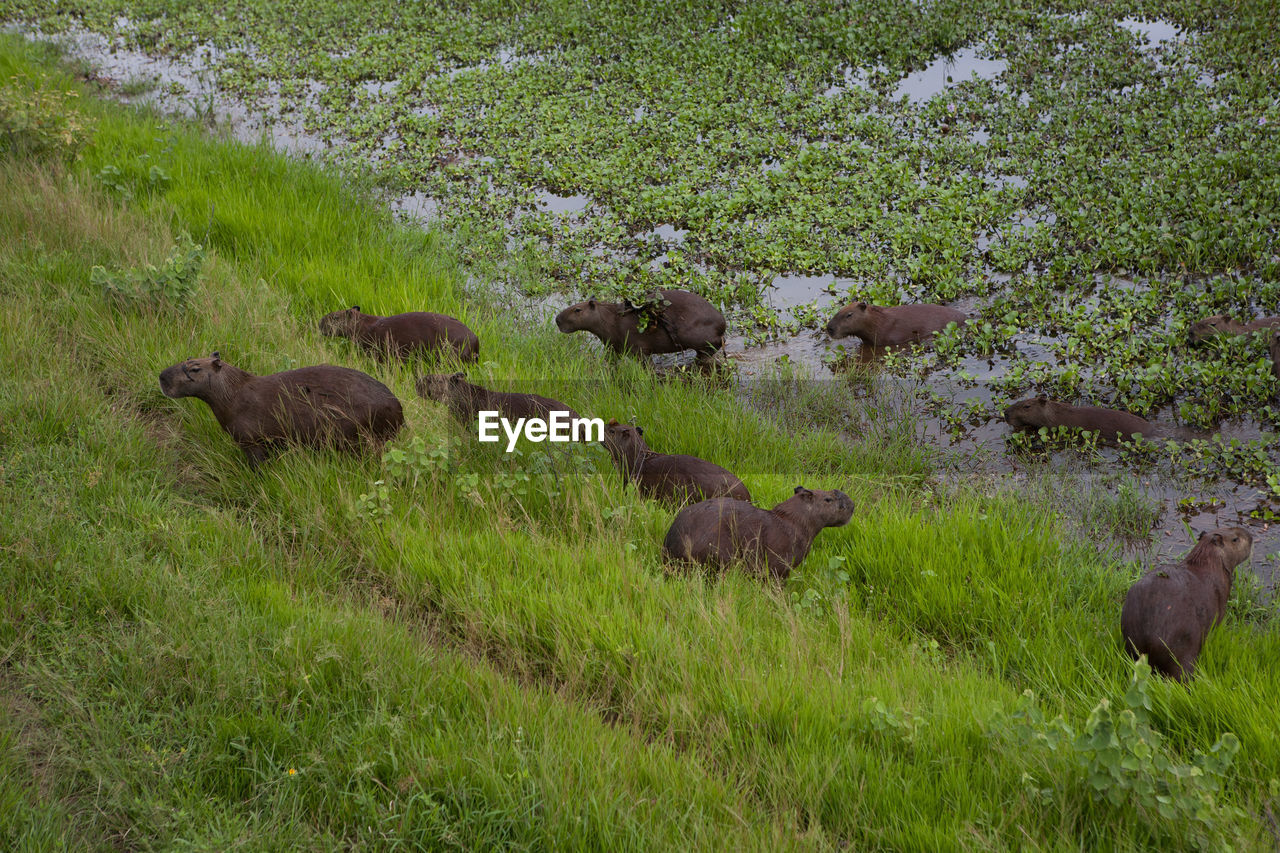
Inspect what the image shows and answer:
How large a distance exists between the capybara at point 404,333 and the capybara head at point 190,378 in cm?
142

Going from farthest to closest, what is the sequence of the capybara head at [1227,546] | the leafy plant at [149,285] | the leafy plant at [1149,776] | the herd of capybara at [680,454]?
1. the leafy plant at [149,285]
2. the capybara head at [1227,546]
3. the herd of capybara at [680,454]
4. the leafy plant at [1149,776]

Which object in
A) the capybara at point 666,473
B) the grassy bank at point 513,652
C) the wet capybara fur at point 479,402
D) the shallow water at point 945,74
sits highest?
the shallow water at point 945,74

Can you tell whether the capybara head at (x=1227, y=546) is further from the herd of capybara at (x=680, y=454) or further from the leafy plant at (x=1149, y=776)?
the leafy plant at (x=1149, y=776)

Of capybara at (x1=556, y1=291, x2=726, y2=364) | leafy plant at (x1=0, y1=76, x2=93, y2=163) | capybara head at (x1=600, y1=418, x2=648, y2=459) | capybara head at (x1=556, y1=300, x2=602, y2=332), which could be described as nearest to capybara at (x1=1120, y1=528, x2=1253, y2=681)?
capybara head at (x1=600, y1=418, x2=648, y2=459)

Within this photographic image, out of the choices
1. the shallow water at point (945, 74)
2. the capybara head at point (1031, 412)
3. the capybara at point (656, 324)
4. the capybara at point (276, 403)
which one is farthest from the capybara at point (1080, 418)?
the shallow water at point (945, 74)

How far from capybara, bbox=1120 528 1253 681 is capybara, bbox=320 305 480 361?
396 cm

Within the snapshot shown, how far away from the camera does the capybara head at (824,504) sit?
441 centimetres

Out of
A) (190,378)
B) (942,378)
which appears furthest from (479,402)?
(942,378)

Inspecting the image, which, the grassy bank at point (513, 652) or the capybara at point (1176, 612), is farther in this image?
the capybara at point (1176, 612)

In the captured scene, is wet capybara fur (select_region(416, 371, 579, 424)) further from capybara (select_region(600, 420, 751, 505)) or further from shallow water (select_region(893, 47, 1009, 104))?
shallow water (select_region(893, 47, 1009, 104))

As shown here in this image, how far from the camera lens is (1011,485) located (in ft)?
17.7

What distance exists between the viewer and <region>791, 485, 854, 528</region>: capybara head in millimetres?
4406

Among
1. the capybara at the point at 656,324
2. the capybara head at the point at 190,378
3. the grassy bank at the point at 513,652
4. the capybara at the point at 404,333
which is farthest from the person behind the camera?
the capybara at the point at 656,324

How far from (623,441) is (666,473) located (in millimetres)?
386
